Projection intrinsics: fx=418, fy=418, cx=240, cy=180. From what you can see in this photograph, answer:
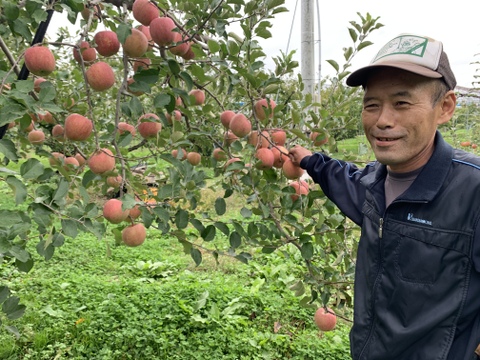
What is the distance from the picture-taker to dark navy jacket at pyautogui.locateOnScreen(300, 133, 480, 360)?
3.46ft

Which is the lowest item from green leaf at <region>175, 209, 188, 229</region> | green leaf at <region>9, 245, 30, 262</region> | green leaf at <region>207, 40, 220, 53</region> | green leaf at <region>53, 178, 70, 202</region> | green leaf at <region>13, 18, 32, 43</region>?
green leaf at <region>9, 245, 30, 262</region>

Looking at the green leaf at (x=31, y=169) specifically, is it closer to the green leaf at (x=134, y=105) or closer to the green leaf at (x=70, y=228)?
the green leaf at (x=70, y=228)

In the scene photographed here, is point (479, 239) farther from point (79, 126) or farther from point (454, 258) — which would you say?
point (79, 126)

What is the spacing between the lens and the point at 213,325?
290 cm

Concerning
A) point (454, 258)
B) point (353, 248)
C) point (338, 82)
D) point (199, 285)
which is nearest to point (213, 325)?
point (199, 285)

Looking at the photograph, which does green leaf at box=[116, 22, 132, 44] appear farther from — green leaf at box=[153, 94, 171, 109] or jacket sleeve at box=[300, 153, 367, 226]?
jacket sleeve at box=[300, 153, 367, 226]

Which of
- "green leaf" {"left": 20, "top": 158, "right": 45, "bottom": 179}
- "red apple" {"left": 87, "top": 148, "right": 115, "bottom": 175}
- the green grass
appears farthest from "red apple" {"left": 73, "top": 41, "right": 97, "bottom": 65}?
the green grass

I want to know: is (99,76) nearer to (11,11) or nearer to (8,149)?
(11,11)

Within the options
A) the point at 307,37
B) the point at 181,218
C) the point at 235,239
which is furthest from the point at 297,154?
the point at 307,37

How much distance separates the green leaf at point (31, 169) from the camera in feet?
3.59

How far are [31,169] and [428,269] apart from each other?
3.55 ft

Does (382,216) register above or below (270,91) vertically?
below

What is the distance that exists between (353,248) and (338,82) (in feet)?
2.36

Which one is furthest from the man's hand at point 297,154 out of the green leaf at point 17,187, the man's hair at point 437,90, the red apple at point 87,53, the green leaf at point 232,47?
the green leaf at point 17,187
